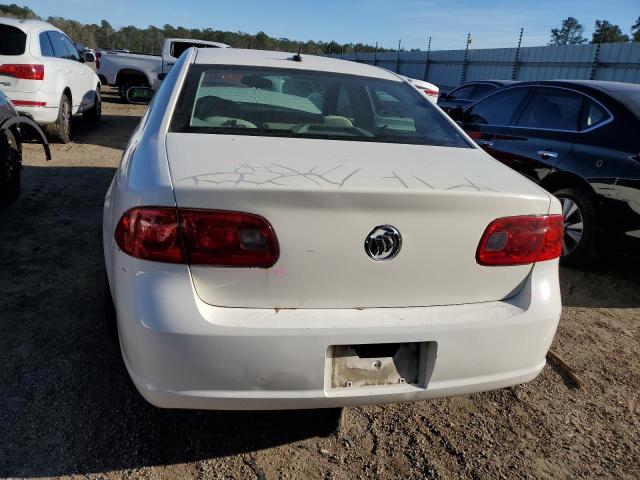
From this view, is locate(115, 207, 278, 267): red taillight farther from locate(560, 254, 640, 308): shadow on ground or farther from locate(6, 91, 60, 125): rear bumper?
locate(6, 91, 60, 125): rear bumper

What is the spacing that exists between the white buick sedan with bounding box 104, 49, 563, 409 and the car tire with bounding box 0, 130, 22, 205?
335 centimetres

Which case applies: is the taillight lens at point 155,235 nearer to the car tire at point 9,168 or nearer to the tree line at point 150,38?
the car tire at point 9,168

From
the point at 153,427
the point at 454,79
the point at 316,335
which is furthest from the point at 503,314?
the point at 454,79

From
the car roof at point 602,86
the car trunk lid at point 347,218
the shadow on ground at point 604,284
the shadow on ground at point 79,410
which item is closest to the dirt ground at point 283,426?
the shadow on ground at point 79,410

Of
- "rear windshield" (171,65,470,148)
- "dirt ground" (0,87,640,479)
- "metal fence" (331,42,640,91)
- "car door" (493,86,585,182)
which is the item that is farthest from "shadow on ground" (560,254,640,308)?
"metal fence" (331,42,640,91)

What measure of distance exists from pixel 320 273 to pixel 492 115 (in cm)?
435

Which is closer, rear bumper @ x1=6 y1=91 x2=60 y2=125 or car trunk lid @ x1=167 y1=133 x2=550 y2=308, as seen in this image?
car trunk lid @ x1=167 y1=133 x2=550 y2=308

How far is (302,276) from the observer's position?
176 centimetres

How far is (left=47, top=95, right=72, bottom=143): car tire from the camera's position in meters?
7.80

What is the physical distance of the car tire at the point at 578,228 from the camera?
13.5ft

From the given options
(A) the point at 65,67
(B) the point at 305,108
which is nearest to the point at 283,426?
(B) the point at 305,108

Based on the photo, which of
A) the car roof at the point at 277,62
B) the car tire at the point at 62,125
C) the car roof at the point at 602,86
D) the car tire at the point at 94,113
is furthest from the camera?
the car tire at the point at 94,113

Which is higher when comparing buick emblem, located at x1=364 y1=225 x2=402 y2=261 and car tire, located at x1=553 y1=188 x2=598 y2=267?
buick emblem, located at x1=364 y1=225 x2=402 y2=261

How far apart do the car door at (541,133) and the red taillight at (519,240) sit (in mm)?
2703
